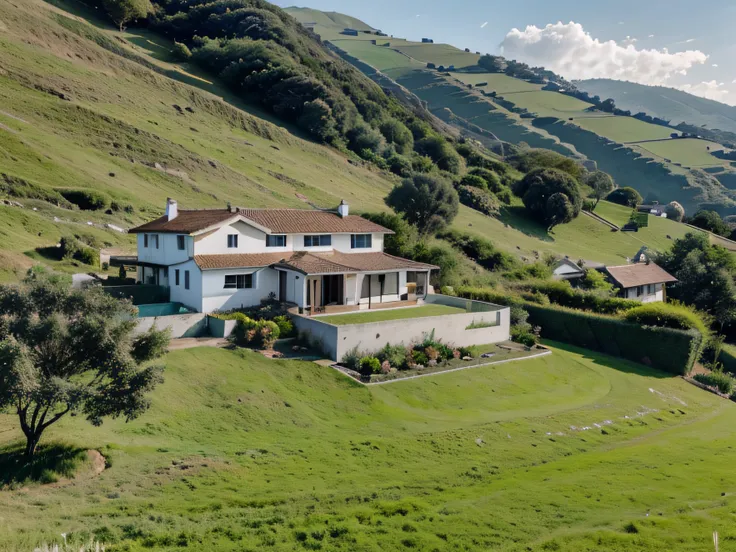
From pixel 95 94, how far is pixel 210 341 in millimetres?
54790

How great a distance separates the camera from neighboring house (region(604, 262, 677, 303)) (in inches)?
2078

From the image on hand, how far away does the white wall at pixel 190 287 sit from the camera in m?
30.8

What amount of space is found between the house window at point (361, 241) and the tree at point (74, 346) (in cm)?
2416

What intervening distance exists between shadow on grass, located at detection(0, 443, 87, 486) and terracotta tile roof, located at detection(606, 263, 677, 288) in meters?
47.1

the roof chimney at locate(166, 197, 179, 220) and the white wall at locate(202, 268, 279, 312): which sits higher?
the roof chimney at locate(166, 197, 179, 220)

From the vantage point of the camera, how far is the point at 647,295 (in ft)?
179

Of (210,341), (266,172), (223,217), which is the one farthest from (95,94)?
(210,341)

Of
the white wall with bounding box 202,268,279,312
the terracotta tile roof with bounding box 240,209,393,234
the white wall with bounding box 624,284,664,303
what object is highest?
the terracotta tile roof with bounding box 240,209,393,234

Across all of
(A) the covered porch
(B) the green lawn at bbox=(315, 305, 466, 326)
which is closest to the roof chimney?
(A) the covered porch

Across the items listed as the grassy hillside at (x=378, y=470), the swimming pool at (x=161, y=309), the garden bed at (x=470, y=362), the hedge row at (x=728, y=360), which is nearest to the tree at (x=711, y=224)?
the hedge row at (x=728, y=360)

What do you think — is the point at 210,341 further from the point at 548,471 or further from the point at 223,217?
the point at 548,471

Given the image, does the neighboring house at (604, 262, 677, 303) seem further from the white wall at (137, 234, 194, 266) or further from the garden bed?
the white wall at (137, 234, 194, 266)

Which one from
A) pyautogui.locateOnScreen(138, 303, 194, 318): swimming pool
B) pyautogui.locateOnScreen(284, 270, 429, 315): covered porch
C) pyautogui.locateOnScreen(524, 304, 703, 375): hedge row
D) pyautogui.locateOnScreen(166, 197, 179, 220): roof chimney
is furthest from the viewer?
pyautogui.locateOnScreen(166, 197, 179, 220): roof chimney

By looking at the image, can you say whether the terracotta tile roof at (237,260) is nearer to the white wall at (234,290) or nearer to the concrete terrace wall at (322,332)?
the white wall at (234,290)
